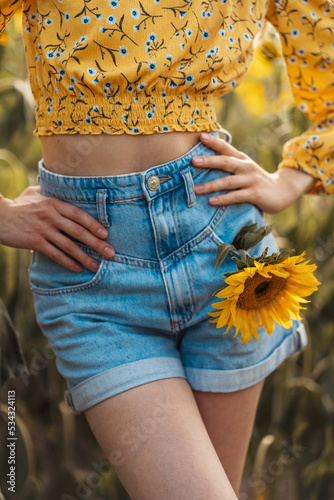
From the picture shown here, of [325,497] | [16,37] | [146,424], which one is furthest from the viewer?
[325,497]

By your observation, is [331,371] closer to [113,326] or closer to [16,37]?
[113,326]

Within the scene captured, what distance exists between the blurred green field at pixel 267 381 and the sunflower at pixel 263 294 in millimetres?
695

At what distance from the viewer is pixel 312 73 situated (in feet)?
3.14

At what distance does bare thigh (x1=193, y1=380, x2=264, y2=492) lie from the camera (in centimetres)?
83

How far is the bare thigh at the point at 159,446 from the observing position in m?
0.65

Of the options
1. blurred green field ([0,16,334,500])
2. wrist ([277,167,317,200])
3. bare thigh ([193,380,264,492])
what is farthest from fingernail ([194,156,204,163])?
blurred green field ([0,16,334,500])

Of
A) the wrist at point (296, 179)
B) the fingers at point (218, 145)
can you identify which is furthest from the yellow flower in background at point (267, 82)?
the fingers at point (218, 145)

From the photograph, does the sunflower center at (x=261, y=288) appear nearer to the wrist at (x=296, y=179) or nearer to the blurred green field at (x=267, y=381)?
the wrist at (x=296, y=179)

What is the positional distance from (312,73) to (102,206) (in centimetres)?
49

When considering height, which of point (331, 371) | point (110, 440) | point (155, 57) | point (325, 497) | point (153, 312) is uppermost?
point (155, 57)

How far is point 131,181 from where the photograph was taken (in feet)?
2.32

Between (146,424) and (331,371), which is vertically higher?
(146,424)

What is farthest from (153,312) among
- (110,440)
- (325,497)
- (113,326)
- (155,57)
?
(325,497)

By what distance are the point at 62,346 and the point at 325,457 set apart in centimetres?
106
